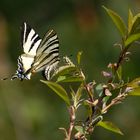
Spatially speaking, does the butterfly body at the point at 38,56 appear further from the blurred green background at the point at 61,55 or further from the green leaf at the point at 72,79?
the blurred green background at the point at 61,55

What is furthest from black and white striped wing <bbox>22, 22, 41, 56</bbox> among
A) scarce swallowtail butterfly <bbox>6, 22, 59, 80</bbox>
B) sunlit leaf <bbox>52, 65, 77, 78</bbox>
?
sunlit leaf <bbox>52, 65, 77, 78</bbox>

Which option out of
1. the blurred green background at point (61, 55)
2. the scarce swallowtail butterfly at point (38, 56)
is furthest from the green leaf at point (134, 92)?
the blurred green background at point (61, 55)

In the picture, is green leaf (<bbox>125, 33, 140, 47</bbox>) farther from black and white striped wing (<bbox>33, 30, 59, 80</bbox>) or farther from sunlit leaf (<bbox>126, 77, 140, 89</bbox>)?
black and white striped wing (<bbox>33, 30, 59, 80</bbox>)

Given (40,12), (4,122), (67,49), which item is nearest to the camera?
(4,122)

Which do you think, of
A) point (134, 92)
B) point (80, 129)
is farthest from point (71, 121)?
point (134, 92)

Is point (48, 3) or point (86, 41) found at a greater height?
point (48, 3)

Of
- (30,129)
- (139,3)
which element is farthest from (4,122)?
(139,3)

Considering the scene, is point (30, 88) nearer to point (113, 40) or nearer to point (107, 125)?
point (113, 40)
